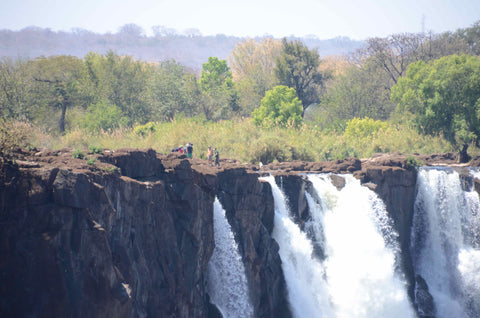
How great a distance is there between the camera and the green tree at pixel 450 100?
45406 millimetres

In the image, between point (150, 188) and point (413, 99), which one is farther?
point (413, 99)

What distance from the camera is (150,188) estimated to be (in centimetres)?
2153

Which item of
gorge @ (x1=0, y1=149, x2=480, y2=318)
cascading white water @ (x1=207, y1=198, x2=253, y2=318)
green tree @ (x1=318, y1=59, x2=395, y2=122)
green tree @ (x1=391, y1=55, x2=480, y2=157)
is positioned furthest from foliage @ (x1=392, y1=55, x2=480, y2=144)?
cascading white water @ (x1=207, y1=198, x2=253, y2=318)

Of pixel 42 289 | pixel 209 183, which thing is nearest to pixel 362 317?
pixel 209 183

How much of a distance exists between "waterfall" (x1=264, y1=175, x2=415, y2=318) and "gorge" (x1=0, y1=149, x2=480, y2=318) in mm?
62

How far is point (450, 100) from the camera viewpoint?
46406 mm

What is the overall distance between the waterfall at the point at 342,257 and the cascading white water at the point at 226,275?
3.10m

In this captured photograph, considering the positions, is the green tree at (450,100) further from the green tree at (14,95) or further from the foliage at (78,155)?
the foliage at (78,155)

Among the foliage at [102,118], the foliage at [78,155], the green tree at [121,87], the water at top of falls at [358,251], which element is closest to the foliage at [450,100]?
the water at top of falls at [358,251]

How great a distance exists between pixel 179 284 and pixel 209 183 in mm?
4519

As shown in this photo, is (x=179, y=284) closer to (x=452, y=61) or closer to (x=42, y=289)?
(x=42, y=289)

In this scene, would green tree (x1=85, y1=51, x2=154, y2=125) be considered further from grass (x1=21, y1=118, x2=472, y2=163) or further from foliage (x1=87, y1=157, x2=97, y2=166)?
foliage (x1=87, y1=157, x2=97, y2=166)

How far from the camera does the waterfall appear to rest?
28656mm

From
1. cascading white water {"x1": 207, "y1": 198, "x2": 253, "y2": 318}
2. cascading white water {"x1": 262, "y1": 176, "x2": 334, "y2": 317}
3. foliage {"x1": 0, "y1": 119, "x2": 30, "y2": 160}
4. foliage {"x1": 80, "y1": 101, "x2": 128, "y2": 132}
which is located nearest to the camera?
foliage {"x1": 0, "y1": 119, "x2": 30, "y2": 160}
